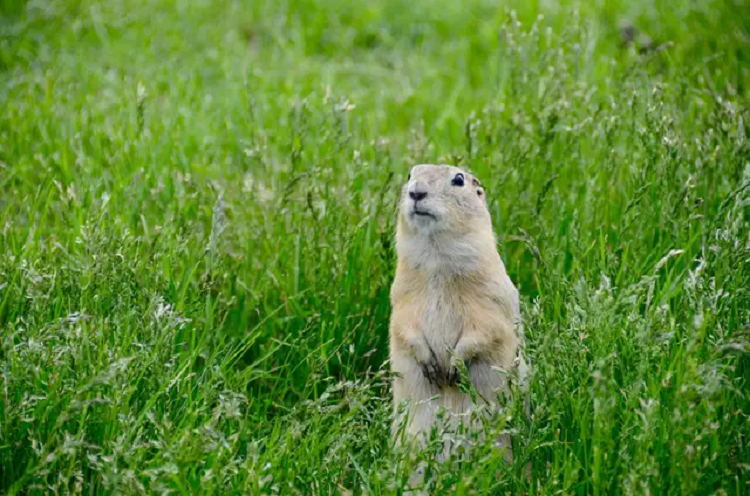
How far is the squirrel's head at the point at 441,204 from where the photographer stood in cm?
322

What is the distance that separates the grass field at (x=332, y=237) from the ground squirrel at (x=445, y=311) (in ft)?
0.40

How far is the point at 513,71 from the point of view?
4.61 metres

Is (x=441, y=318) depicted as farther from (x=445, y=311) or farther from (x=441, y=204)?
(x=441, y=204)

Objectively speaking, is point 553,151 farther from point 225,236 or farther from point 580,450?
point 580,450

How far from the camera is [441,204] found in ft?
10.6

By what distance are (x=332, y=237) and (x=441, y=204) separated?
2.43ft

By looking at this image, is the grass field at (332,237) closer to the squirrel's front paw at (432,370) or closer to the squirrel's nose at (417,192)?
the squirrel's front paw at (432,370)

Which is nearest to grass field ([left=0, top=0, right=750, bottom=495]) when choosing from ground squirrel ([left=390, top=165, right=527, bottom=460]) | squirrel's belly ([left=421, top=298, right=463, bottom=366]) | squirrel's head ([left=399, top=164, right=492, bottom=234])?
ground squirrel ([left=390, top=165, right=527, bottom=460])

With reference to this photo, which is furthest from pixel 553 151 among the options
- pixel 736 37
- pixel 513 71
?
pixel 736 37

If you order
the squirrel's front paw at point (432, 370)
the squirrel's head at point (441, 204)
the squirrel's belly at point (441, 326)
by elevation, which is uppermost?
the squirrel's head at point (441, 204)

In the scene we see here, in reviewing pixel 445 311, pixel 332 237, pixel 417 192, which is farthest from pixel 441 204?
pixel 332 237

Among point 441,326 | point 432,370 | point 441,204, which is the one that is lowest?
point 432,370

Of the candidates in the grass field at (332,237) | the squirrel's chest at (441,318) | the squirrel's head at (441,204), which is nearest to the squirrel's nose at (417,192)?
the squirrel's head at (441,204)

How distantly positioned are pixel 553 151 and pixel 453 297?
146 cm
